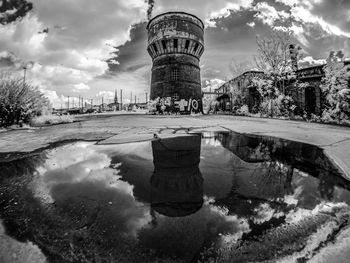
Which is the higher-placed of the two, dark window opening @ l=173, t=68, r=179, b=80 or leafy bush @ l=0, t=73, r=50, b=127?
dark window opening @ l=173, t=68, r=179, b=80

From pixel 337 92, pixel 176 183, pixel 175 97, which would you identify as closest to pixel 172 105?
pixel 175 97

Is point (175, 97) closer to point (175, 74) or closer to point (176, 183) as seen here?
point (175, 74)

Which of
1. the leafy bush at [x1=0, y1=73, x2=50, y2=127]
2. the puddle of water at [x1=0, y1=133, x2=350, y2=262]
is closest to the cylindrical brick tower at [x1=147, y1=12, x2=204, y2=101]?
the leafy bush at [x1=0, y1=73, x2=50, y2=127]

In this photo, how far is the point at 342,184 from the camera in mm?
2059

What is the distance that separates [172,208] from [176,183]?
509 millimetres

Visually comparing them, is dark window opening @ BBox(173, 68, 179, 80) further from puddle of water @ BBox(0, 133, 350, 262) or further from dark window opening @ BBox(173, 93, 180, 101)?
puddle of water @ BBox(0, 133, 350, 262)

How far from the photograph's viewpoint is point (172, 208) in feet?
5.04

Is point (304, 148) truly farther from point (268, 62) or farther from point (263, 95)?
point (268, 62)

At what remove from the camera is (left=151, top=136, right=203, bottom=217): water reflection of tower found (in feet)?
5.11

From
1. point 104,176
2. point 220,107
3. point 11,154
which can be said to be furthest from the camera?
point 220,107

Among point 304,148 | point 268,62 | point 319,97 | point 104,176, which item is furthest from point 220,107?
point 104,176

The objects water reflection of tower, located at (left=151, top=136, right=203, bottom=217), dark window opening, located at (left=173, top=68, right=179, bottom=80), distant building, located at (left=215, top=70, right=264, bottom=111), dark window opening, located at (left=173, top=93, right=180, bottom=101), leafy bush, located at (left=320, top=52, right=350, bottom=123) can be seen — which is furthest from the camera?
distant building, located at (left=215, top=70, right=264, bottom=111)

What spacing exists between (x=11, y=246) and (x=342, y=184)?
106 inches

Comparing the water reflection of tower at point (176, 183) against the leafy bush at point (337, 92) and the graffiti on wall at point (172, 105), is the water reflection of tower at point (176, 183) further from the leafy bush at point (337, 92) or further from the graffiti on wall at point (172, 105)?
the graffiti on wall at point (172, 105)
